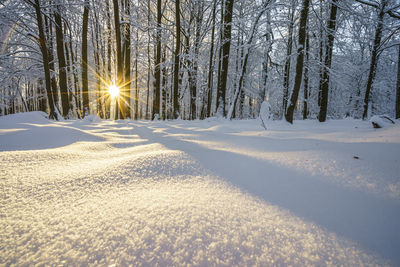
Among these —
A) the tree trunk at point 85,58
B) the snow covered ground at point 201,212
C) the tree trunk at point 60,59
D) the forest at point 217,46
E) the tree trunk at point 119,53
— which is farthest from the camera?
the tree trunk at point 85,58

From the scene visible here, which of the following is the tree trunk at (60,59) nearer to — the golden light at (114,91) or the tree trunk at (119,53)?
the golden light at (114,91)

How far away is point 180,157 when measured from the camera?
1436mm

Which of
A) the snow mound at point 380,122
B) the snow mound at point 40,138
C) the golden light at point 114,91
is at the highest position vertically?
the golden light at point 114,91

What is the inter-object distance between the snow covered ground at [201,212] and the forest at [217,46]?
11.4ft

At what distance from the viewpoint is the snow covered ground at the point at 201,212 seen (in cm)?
50

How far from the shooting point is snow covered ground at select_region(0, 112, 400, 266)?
1.64ft

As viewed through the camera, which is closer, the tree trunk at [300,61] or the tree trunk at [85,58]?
the tree trunk at [300,61]

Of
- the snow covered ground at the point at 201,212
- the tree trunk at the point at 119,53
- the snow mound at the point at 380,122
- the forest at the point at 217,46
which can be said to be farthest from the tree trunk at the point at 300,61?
the tree trunk at the point at 119,53

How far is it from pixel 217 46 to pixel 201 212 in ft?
35.0

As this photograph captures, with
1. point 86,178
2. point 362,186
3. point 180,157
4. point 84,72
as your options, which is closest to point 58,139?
point 86,178

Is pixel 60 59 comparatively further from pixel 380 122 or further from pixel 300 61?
pixel 380 122

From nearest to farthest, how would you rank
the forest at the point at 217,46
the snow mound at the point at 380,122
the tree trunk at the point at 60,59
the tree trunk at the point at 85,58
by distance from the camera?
the snow mound at the point at 380,122, the forest at the point at 217,46, the tree trunk at the point at 60,59, the tree trunk at the point at 85,58

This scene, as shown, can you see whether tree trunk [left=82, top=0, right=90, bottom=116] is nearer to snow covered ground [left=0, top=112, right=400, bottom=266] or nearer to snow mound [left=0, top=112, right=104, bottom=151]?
snow mound [left=0, top=112, right=104, bottom=151]

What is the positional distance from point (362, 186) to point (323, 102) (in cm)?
853
